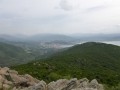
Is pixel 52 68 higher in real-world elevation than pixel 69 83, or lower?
lower

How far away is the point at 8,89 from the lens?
50.1m

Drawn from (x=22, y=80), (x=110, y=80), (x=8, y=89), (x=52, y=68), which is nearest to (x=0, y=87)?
(x=8, y=89)

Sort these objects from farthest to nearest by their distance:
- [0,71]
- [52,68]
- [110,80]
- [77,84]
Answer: [52,68], [110,80], [0,71], [77,84]

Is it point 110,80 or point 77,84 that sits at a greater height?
point 77,84

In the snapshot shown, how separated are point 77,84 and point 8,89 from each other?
455 inches

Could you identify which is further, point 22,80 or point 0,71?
point 0,71

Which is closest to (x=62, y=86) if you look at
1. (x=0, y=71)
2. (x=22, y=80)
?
(x=22, y=80)

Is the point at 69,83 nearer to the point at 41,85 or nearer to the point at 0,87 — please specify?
the point at 41,85

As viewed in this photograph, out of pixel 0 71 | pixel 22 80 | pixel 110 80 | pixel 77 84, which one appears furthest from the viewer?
pixel 110 80

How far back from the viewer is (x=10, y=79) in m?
68.9

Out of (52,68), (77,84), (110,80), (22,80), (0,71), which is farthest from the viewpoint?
(52,68)

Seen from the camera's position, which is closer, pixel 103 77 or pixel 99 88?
pixel 99 88

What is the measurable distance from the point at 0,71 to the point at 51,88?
87.9ft

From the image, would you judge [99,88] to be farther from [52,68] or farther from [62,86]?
[52,68]
